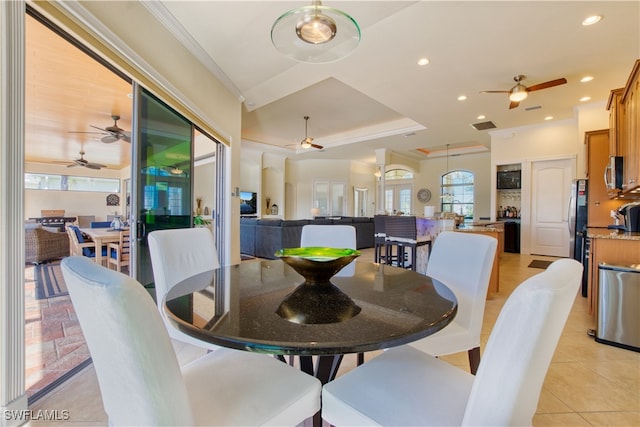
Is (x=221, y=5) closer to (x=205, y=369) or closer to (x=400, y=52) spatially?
(x=400, y=52)

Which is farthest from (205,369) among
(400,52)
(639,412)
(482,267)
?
(400,52)

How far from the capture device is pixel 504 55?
3283 millimetres

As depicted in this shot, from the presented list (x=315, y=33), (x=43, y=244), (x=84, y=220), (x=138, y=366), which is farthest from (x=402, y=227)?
(x=84, y=220)

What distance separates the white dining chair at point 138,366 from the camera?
1.88 ft

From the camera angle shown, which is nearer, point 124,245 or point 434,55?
point 434,55

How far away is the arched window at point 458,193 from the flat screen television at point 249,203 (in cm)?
625

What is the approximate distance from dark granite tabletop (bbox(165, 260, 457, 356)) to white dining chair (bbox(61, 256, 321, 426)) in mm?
179

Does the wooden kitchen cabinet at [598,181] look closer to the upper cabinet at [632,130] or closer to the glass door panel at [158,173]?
the upper cabinet at [632,130]

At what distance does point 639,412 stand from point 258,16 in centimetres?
376

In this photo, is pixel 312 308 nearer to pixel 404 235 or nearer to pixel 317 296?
pixel 317 296

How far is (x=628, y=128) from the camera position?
2822 mm

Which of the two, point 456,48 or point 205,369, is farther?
point 456,48

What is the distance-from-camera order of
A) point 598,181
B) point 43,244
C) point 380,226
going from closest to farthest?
point 598,181
point 380,226
point 43,244

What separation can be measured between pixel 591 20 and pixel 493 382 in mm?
3755
